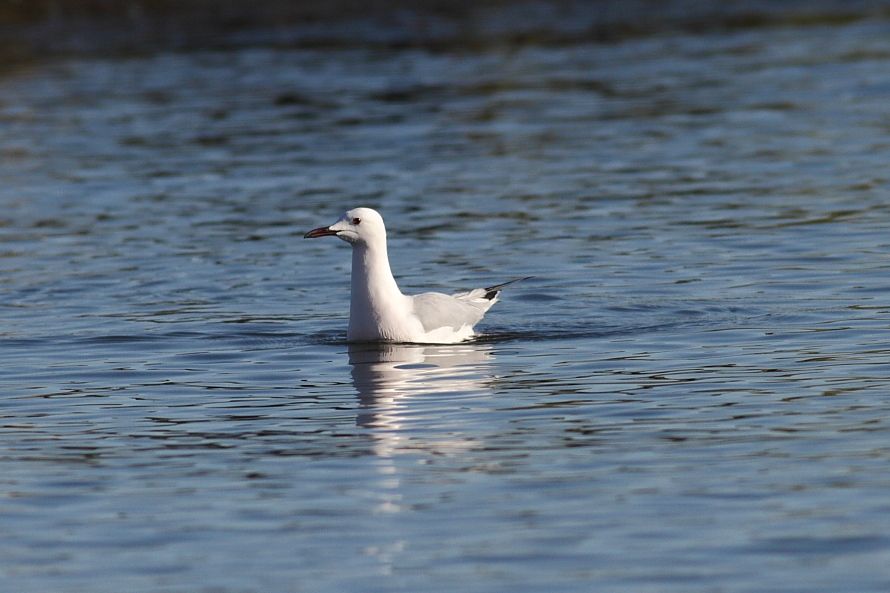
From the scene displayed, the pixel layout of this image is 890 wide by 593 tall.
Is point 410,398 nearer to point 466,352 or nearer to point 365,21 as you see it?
point 466,352

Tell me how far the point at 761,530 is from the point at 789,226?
11.3 metres

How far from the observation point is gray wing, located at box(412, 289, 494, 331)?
49.6ft

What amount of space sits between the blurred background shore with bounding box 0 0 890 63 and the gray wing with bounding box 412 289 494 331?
26629 millimetres

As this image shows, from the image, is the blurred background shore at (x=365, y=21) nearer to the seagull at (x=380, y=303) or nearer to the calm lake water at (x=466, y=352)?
the calm lake water at (x=466, y=352)

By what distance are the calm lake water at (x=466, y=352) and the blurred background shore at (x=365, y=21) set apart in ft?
34.1

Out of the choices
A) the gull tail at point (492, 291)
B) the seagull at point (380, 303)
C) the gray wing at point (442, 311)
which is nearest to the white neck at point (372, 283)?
the seagull at point (380, 303)

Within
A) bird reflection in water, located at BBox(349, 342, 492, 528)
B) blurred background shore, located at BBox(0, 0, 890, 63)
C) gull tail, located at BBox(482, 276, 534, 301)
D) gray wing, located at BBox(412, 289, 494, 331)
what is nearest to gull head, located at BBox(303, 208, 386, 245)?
gray wing, located at BBox(412, 289, 494, 331)

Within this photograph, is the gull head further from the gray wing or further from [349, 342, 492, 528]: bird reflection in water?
[349, 342, 492, 528]: bird reflection in water

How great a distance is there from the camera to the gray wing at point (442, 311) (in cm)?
1513

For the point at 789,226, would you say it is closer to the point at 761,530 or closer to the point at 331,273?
the point at 331,273

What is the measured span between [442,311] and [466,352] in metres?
0.46

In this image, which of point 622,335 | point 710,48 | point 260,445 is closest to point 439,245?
point 622,335

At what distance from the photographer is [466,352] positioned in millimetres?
14922

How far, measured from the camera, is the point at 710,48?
38.9 meters
